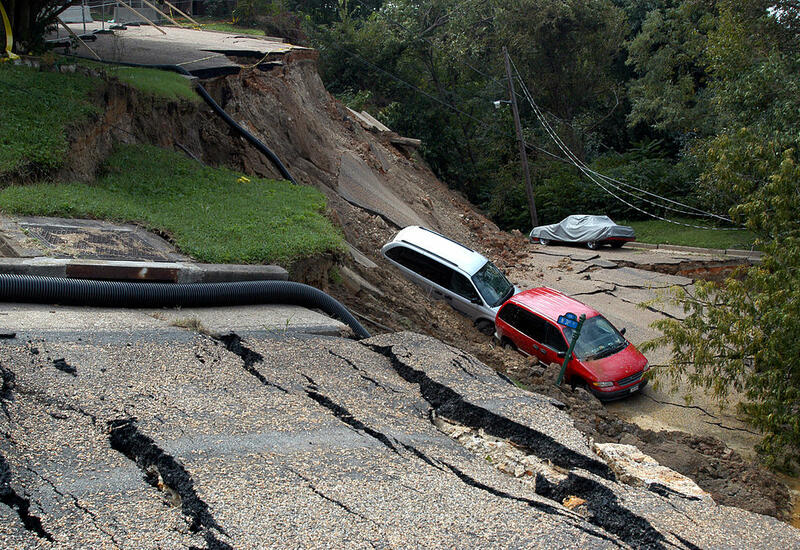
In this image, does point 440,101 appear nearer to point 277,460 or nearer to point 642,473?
point 642,473

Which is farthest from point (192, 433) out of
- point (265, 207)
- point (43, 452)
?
point (265, 207)

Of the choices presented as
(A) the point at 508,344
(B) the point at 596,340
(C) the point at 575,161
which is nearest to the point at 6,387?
(A) the point at 508,344

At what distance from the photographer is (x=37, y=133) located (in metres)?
11.2

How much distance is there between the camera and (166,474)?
15.6 ft

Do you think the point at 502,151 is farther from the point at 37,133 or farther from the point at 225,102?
the point at 37,133

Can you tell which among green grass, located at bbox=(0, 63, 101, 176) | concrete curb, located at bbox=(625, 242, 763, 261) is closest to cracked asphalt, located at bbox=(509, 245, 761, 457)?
concrete curb, located at bbox=(625, 242, 763, 261)

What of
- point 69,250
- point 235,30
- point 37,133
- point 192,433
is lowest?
point 192,433

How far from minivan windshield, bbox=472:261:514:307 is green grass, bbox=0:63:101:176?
25.9ft

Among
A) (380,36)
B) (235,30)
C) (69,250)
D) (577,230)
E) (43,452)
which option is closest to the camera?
(43,452)

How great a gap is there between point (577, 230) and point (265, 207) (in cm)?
1655

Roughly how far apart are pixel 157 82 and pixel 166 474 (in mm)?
11389

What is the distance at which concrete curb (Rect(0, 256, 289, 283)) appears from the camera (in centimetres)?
777

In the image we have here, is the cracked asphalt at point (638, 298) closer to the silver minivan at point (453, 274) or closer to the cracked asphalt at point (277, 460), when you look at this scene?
the silver minivan at point (453, 274)

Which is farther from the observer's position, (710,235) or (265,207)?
(710,235)
